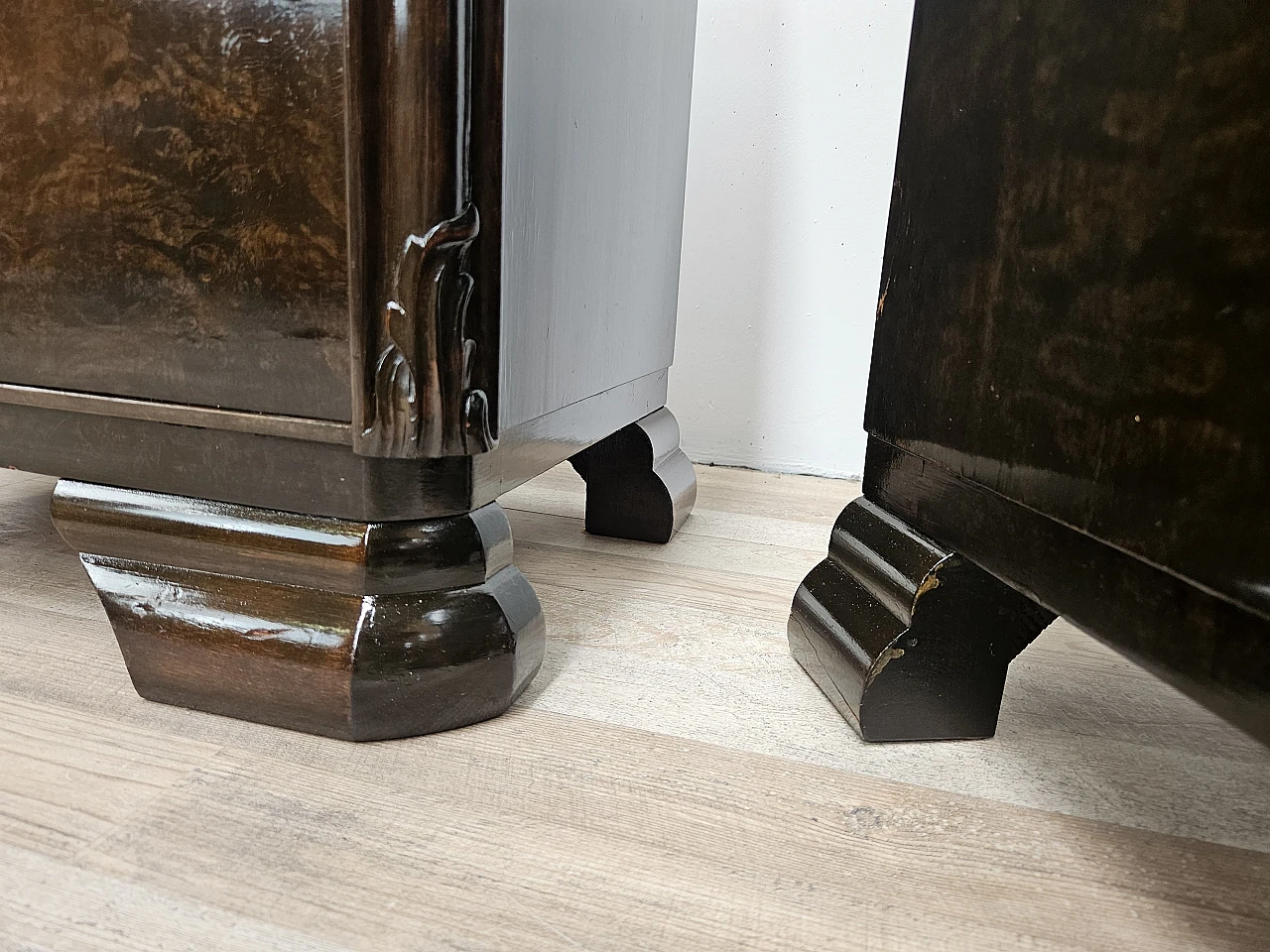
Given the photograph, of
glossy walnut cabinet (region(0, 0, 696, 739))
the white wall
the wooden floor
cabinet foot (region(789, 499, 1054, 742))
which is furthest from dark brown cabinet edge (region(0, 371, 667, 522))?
the white wall

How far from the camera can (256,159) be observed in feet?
1.50

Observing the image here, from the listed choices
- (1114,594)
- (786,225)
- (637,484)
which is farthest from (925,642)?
(786,225)

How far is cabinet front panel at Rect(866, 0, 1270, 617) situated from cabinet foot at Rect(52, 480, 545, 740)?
27 cm

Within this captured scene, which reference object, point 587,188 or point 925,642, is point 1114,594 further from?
point 587,188

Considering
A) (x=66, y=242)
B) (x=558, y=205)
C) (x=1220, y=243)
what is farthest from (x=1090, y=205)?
(x=66, y=242)

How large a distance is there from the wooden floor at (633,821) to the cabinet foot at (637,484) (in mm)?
281

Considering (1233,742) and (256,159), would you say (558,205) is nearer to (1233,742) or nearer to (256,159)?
(256,159)

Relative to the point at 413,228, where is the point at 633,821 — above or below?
below

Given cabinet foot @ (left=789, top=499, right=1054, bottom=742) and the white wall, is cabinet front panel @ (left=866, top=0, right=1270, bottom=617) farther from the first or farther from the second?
the white wall

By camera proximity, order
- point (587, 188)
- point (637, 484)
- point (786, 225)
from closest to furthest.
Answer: point (587, 188)
point (637, 484)
point (786, 225)

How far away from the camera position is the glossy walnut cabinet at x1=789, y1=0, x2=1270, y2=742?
318mm

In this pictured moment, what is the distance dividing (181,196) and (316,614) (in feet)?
0.75

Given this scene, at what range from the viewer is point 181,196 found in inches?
18.8

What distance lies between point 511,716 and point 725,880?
0.18 m
